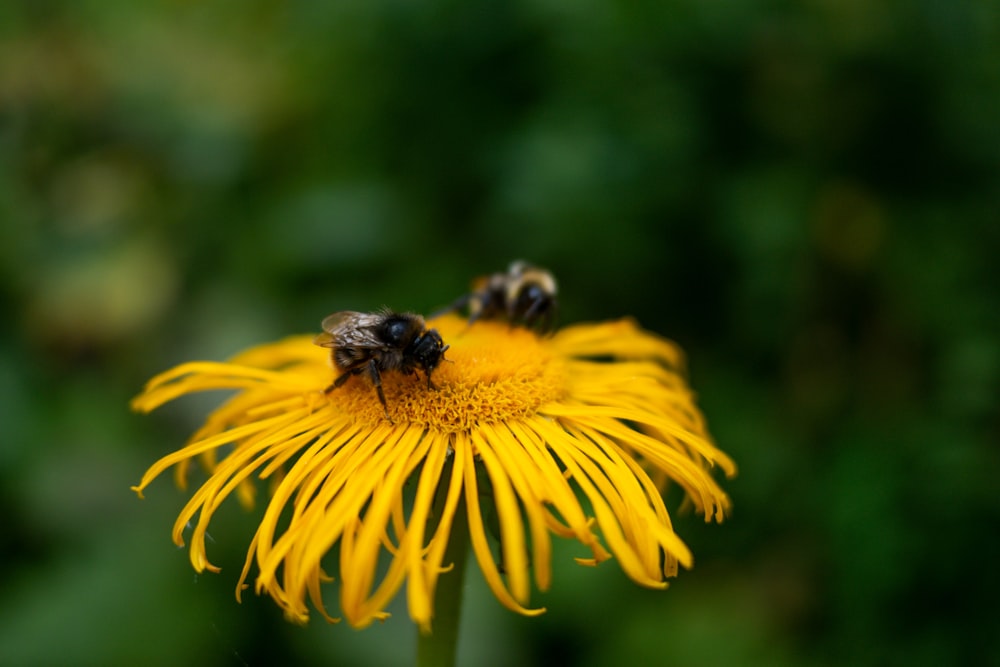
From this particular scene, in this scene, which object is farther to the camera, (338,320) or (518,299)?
(518,299)

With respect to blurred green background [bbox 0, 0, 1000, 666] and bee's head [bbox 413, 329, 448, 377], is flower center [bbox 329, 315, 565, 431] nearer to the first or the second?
bee's head [bbox 413, 329, 448, 377]

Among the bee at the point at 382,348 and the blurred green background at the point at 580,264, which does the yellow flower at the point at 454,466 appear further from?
the blurred green background at the point at 580,264

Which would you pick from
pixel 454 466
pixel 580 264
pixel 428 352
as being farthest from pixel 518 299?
pixel 580 264

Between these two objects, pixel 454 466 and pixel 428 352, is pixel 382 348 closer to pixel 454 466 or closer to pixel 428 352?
pixel 428 352

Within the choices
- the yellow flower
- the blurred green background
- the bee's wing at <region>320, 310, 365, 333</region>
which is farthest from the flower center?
the blurred green background

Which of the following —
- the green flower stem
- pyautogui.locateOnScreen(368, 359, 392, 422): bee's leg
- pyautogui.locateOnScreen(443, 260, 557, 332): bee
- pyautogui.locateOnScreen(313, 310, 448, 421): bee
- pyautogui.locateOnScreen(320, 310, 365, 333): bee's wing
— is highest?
pyautogui.locateOnScreen(443, 260, 557, 332): bee
